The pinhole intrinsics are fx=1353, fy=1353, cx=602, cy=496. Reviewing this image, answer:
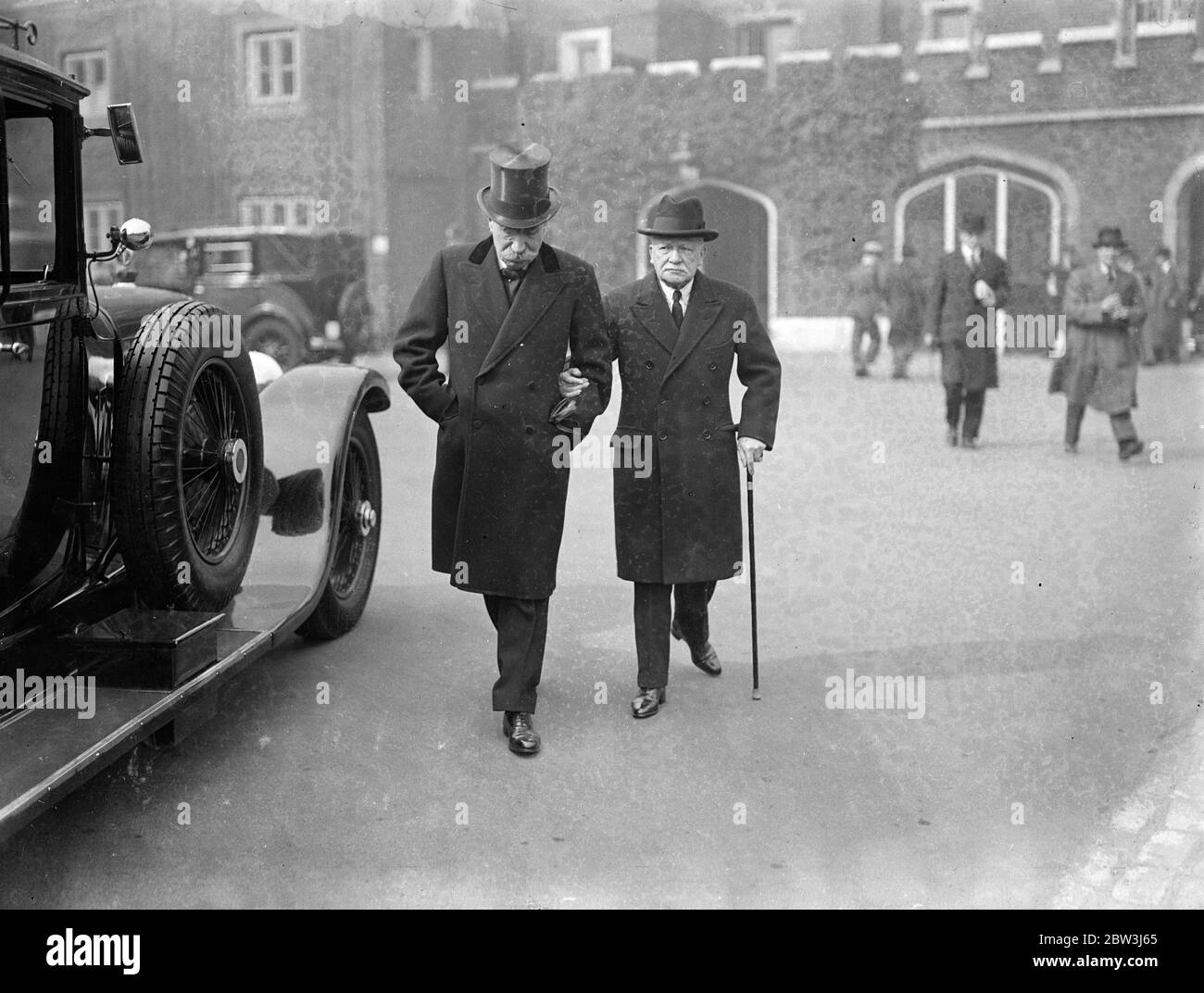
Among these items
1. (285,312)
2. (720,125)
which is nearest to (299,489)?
(285,312)

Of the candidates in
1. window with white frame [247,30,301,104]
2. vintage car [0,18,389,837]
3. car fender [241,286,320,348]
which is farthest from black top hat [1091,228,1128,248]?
car fender [241,286,320,348]

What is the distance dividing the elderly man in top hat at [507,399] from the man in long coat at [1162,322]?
15.0m

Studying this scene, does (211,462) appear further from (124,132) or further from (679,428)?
(679,428)

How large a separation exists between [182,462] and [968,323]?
774cm

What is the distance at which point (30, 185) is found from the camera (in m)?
3.64

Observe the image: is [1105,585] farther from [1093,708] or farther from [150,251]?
[150,251]

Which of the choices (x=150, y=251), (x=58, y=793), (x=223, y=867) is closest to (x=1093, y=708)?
(x=223, y=867)

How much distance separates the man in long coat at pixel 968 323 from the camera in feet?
34.9

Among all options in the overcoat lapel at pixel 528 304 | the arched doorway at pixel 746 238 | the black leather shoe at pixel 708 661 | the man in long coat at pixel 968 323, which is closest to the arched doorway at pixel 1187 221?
the arched doorway at pixel 746 238

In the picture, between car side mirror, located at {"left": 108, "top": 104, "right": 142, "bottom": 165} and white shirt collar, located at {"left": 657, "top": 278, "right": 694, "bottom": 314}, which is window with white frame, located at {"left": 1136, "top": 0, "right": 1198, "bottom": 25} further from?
car side mirror, located at {"left": 108, "top": 104, "right": 142, "bottom": 165}

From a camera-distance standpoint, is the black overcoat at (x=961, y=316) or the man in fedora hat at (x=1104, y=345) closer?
the man in fedora hat at (x=1104, y=345)

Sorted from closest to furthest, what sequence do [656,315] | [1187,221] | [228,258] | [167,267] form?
[656,315] < [167,267] < [228,258] < [1187,221]

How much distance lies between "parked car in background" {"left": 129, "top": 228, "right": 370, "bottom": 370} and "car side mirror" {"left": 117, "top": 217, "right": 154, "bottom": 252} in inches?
452

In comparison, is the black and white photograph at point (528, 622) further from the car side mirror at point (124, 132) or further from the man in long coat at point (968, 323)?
the man in long coat at point (968, 323)
